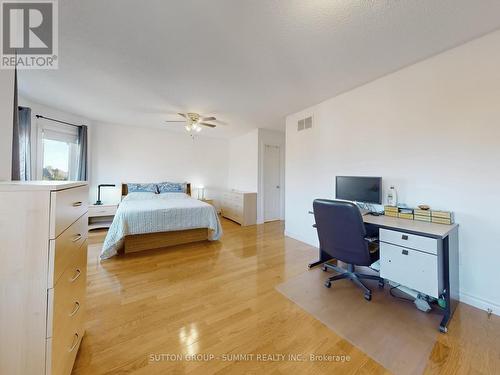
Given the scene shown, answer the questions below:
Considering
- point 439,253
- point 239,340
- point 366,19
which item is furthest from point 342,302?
point 366,19

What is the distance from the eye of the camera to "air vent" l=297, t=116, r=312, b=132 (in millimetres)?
3397

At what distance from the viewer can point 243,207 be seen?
4648 millimetres

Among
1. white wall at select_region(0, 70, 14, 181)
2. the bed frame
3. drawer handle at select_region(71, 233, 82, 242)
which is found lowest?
the bed frame

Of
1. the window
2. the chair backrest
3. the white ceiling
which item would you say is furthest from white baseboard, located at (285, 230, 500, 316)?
the window

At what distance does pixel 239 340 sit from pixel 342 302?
3.57 ft

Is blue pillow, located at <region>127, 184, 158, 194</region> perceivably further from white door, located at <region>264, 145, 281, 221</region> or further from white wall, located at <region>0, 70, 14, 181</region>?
white wall, located at <region>0, 70, 14, 181</region>

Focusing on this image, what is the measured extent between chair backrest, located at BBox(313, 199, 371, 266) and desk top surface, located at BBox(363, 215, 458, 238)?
26cm

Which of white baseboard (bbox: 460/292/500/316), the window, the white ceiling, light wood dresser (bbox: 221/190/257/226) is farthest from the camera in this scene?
light wood dresser (bbox: 221/190/257/226)

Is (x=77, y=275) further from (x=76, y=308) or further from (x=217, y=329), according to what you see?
(x=217, y=329)

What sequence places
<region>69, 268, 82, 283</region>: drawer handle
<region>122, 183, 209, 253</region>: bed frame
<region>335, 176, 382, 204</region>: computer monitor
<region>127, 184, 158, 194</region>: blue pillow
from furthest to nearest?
<region>127, 184, 158, 194</region>: blue pillow
<region>122, 183, 209, 253</region>: bed frame
<region>335, 176, 382, 204</region>: computer monitor
<region>69, 268, 82, 283</region>: drawer handle

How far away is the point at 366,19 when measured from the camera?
5.06ft

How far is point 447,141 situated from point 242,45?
228cm

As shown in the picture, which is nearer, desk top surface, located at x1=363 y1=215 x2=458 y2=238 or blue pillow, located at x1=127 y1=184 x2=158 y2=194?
desk top surface, located at x1=363 y1=215 x2=458 y2=238

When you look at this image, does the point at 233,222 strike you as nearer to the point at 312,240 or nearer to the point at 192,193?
the point at 192,193
